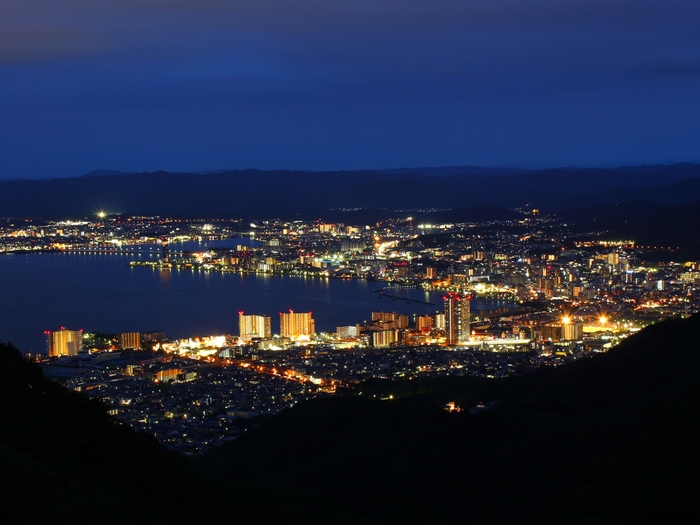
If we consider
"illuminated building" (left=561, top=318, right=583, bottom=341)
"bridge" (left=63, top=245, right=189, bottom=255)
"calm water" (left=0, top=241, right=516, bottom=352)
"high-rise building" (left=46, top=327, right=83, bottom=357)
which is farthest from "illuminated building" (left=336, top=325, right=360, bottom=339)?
"bridge" (left=63, top=245, right=189, bottom=255)

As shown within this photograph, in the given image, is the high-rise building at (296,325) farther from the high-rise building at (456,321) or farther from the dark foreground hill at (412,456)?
the dark foreground hill at (412,456)

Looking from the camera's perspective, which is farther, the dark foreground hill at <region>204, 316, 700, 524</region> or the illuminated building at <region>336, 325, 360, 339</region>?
the illuminated building at <region>336, 325, 360, 339</region>

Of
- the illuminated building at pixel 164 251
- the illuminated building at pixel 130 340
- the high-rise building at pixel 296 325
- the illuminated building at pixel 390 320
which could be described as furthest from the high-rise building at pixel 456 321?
the illuminated building at pixel 164 251

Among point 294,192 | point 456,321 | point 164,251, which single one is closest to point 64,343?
point 456,321

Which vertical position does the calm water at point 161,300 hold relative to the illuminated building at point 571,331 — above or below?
above

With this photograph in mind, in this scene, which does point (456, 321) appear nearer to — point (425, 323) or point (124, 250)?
point (425, 323)

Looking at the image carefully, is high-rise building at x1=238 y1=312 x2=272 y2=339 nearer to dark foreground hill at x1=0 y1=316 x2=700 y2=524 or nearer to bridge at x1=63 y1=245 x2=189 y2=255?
dark foreground hill at x1=0 y1=316 x2=700 y2=524
